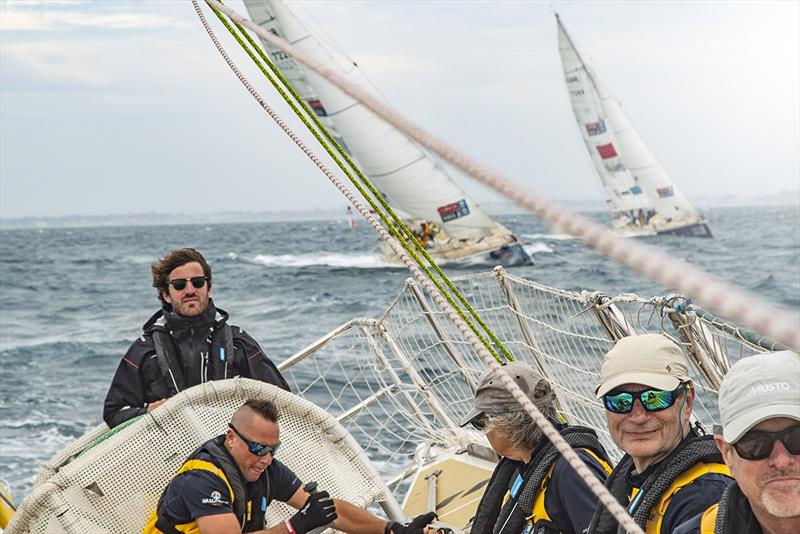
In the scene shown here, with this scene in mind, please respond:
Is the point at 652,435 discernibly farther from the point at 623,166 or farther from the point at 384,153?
the point at 623,166

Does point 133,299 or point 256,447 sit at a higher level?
point 256,447

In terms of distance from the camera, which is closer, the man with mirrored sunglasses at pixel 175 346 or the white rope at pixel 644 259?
the white rope at pixel 644 259

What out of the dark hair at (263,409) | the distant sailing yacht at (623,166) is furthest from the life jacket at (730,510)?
the distant sailing yacht at (623,166)

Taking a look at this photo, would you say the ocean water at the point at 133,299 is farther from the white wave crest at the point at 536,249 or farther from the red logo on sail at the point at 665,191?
the red logo on sail at the point at 665,191

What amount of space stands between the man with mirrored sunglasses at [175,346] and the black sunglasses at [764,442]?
2532 millimetres

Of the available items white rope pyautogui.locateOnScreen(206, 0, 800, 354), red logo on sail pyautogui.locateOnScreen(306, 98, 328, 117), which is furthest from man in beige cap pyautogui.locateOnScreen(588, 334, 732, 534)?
red logo on sail pyautogui.locateOnScreen(306, 98, 328, 117)

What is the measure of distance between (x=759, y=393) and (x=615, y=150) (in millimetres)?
48966

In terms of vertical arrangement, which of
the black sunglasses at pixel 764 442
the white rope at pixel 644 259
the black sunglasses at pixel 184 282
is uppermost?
the white rope at pixel 644 259

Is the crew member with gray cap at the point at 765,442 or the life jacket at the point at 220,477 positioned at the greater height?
the crew member with gray cap at the point at 765,442

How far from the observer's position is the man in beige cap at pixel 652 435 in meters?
1.76

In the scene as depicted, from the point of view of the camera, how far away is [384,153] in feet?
98.8

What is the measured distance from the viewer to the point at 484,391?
2369mm

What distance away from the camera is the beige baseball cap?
189 cm

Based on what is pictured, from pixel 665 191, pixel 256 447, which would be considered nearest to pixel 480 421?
pixel 256 447
